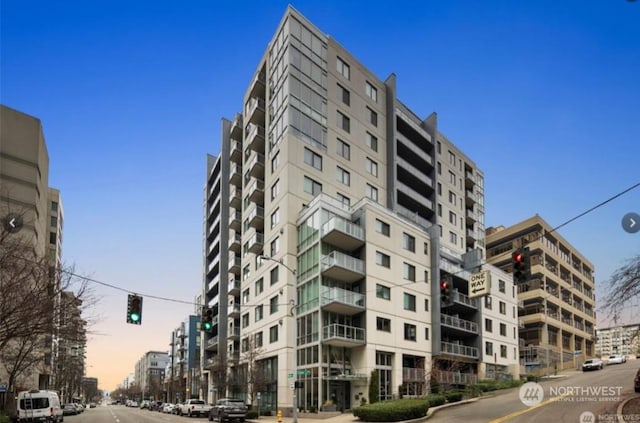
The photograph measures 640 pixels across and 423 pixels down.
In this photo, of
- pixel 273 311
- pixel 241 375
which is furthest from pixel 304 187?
pixel 241 375

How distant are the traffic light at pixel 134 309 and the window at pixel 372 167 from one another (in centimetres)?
3762

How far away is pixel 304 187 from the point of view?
5353 centimetres

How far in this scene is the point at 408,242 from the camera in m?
53.8

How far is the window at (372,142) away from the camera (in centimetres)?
6132

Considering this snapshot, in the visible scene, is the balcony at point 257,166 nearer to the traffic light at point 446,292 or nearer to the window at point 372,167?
the window at point 372,167

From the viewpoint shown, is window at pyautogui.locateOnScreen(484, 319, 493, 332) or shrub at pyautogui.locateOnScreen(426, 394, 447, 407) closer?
shrub at pyautogui.locateOnScreen(426, 394, 447, 407)

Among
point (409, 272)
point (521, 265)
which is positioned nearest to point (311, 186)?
point (409, 272)

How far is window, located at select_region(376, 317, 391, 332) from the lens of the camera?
4788cm

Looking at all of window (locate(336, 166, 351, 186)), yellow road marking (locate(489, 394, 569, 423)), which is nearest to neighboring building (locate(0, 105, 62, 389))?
window (locate(336, 166, 351, 186))

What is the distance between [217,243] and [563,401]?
60.6 m

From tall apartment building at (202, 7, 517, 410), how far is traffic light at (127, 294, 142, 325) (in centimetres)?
1510

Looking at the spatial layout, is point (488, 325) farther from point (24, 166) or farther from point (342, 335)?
point (24, 166)

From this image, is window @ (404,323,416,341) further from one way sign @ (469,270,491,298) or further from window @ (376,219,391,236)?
one way sign @ (469,270,491,298)

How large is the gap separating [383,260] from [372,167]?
46.7ft
